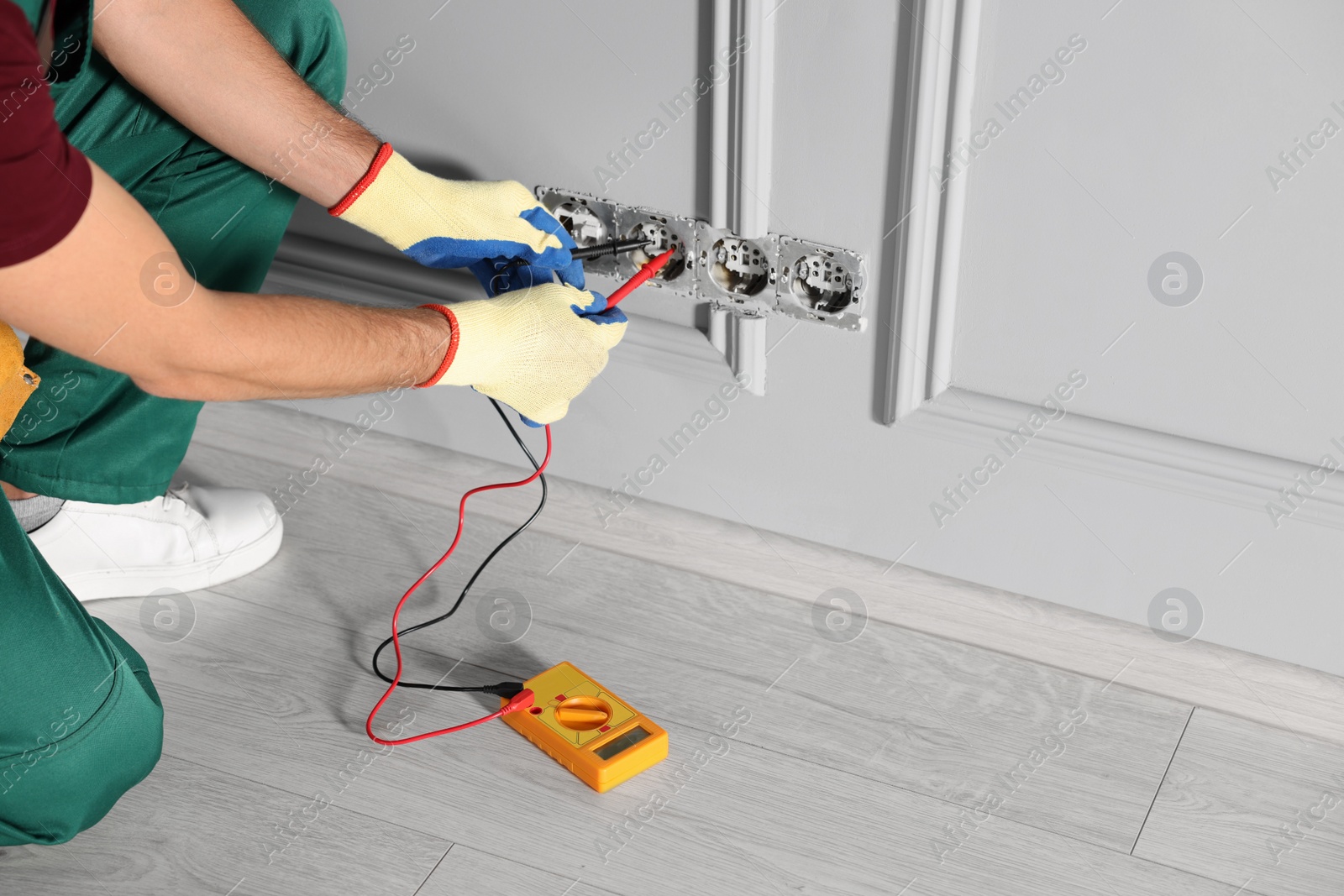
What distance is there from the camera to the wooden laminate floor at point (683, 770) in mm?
1062

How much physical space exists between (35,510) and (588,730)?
0.64 m

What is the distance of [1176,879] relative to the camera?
1055 mm

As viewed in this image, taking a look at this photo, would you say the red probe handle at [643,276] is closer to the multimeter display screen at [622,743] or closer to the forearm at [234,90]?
the forearm at [234,90]

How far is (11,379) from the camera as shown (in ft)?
3.26

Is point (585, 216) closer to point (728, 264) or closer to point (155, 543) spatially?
point (728, 264)

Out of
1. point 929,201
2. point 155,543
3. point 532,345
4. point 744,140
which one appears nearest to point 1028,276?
point 929,201

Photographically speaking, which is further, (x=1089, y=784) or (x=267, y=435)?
(x=267, y=435)

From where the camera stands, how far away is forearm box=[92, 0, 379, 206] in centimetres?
109

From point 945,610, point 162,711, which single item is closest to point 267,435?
point 162,711

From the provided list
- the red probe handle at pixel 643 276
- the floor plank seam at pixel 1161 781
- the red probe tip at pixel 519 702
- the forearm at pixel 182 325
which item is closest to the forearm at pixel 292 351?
the forearm at pixel 182 325

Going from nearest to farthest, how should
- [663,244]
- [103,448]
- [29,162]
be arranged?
1. [29,162]
2. [103,448]
3. [663,244]

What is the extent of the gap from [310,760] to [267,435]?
0.57 m

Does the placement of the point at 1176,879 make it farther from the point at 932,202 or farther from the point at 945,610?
the point at 932,202

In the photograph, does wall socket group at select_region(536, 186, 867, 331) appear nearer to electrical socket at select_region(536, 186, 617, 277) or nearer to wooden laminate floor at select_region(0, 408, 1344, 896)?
electrical socket at select_region(536, 186, 617, 277)
